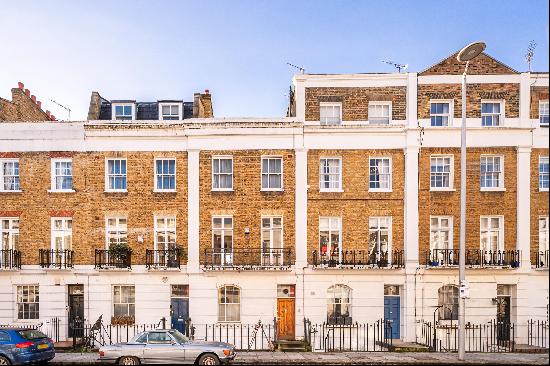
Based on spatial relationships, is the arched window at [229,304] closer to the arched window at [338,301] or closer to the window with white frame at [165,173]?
the arched window at [338,301]

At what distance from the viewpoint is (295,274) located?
22.7 meters

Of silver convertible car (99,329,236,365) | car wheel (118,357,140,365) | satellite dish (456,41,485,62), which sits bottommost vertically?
car wheel (118,357,140,365)

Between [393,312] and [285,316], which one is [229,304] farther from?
[393,312]

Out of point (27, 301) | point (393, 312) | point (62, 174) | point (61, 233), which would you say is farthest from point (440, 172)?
point (27, 301)

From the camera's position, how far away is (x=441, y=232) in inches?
906

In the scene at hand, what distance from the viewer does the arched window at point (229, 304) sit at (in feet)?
75.2

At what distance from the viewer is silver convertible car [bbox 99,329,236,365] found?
55.0 ft

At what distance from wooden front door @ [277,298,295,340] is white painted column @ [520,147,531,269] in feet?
34.4

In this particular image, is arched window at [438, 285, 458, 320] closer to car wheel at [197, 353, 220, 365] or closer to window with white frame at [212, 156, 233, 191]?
window with white frame at [212, 156, 233, 191]

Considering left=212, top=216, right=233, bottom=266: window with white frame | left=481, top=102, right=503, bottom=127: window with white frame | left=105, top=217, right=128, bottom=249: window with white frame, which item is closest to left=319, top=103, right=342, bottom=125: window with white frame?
left=212, top=216, right=233, bottom=266: window with white frame

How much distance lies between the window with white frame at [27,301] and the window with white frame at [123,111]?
30.0 ft

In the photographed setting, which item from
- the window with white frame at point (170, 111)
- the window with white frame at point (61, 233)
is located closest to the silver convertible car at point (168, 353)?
the window with white frame at point (61, 233)

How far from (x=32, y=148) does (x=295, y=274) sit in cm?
1347

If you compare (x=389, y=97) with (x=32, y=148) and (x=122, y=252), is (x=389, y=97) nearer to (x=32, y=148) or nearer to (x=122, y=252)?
(x=122, y=252)
